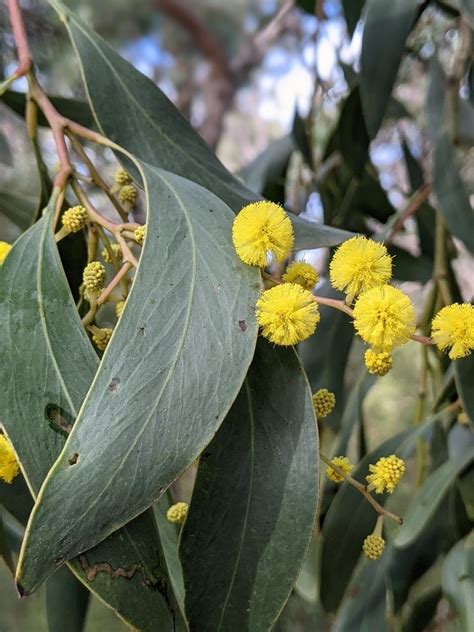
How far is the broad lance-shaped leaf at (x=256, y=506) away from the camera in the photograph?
0.52m

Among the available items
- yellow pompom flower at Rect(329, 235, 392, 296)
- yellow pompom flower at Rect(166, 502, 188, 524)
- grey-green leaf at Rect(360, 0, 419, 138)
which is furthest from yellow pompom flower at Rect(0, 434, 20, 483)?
grey-green leaf at Rect(360, 0, 419, 138)

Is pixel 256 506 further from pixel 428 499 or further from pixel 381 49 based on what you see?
pixel 381 49

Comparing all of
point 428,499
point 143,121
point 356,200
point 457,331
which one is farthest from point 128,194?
point 356,200

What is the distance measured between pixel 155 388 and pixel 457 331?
205mm

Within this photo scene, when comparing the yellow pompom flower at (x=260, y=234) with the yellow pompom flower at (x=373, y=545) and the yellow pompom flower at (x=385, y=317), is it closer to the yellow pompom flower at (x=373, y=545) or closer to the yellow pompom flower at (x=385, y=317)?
the yellow pompom flower at (x=385, y=317)

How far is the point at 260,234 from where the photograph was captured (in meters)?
0.49

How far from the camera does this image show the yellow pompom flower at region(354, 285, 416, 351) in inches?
17.9

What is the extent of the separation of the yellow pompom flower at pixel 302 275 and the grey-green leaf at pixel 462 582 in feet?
1.38

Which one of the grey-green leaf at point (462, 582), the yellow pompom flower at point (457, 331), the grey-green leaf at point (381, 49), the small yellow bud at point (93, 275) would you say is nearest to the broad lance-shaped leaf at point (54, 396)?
the small yellow bud at point (93, 275)

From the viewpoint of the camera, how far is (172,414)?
442mm

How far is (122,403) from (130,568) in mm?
122

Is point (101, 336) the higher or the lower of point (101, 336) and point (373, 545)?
the higher

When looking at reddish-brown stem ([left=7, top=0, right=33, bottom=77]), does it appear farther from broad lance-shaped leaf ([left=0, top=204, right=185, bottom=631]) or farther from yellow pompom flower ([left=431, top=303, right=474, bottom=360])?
yellow pompom flower ([left=431, top=303, right=474, bottom=360])

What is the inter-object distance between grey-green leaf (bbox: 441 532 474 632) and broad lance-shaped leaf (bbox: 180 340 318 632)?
305mm
